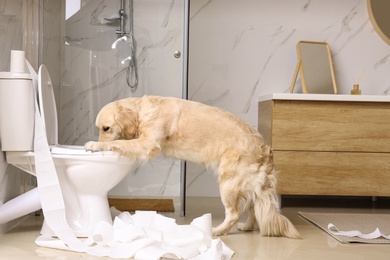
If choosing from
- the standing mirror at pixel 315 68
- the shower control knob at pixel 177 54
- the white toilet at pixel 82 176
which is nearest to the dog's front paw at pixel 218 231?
the white toilet at pixel 82 176

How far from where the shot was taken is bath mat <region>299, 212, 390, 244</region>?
2.62 metres

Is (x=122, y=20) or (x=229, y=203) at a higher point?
(x=122, y=20)

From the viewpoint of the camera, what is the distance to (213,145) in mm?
2684

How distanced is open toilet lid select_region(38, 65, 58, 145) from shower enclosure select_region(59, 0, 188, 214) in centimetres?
39

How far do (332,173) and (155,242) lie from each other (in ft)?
5.78

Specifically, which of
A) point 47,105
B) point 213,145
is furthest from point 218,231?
point 47,105

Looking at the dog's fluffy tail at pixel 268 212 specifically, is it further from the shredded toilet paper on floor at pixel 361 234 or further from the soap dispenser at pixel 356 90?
the soap dispenser at pixel 356 90

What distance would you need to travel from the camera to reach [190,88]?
13.4ft

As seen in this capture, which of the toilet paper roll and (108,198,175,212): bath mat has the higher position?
the toilet paper roll

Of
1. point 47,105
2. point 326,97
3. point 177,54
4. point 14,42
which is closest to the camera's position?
point 47,105

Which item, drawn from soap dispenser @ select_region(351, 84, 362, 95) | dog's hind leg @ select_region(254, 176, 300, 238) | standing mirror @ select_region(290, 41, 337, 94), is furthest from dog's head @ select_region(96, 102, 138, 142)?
soap dispenser @ select_region(351, 84, 362, 95)

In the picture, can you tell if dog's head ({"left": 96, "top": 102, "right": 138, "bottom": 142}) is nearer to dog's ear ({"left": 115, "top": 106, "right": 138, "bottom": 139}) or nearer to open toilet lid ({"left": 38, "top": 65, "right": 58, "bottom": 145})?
dog's ear ({"left": 115, "top": 106, "right": 138, "bottom": 139})

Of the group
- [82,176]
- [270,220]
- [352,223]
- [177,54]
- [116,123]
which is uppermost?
[177,54]

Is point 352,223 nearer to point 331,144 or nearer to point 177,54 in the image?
point 331,144
